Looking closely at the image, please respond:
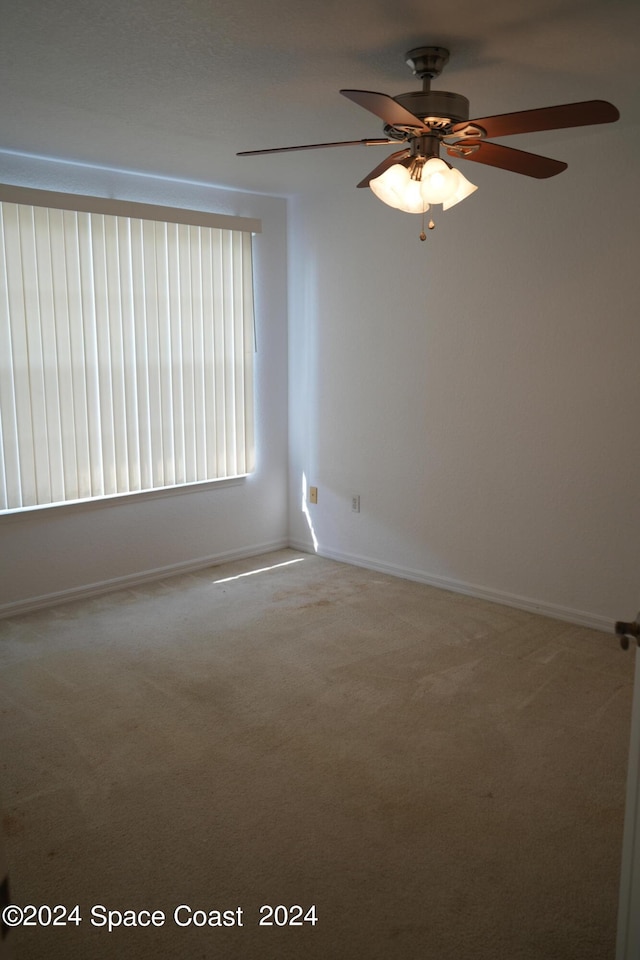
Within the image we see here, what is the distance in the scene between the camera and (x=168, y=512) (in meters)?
4.68

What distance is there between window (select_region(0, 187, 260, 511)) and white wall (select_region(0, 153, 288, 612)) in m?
0.12

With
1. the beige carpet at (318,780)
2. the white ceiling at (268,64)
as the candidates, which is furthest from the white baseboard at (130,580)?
the white ceiling at (268,64)

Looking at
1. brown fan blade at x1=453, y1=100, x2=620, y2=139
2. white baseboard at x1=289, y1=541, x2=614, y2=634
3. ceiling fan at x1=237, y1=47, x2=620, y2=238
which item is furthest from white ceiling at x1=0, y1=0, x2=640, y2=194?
white baseboard at x1=289, y1=541, x2=614, y2=634

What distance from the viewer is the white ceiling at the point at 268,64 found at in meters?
2.13

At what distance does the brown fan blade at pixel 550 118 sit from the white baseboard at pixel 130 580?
3.12m

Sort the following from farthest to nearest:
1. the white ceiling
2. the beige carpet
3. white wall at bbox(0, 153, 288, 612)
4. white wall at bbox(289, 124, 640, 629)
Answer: white wall at bbox(0, 153, 288, 612) < white wall at bbox(289, 124, 640, 629) < the white ceiling < the beige carpet

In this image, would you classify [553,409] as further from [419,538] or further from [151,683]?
[151,683]

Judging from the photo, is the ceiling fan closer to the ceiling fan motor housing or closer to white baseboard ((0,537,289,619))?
the ceiling fan motor housing

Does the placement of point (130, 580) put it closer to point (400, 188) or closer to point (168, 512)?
point (168, 512)

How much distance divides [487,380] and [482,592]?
1.17 m

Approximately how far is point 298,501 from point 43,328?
6.81 ft

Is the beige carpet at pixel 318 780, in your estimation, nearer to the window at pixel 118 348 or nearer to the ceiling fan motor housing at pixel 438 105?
the window at pixel 118 348

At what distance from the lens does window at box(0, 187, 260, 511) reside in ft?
12.8

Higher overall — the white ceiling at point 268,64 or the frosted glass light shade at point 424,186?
the white ceiling at point 268,64
